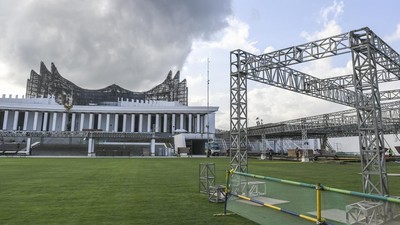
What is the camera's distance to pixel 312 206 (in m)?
6.61

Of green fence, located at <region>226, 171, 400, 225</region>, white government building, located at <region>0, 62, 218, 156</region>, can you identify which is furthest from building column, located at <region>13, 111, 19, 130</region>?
green fence, located at <region>226, 171, 400, 225</region>

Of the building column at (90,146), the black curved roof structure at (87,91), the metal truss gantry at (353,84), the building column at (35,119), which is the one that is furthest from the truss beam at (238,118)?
the black curved roof structure at (87,91)

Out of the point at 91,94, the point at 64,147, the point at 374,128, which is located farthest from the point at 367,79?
the point at 91,94

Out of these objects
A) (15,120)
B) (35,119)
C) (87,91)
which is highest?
(87,91)

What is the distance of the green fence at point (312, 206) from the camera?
6156 millimetres

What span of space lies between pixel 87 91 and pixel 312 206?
144 meters

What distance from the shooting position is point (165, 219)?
9195 mm

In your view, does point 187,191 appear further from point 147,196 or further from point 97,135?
point 97,135

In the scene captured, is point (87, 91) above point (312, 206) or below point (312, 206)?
above

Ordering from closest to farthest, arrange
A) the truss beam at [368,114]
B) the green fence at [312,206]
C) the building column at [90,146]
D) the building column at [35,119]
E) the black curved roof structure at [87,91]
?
1. the green fence at [312,206]
2. the truss beam at [368,114]
3. the building column at [90,146]
4. the building column at [35,119]
5. the black curved roof structure at [87,91]

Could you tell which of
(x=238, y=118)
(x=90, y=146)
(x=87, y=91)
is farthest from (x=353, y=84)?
(x=87, y=91)

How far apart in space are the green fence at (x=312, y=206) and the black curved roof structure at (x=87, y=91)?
132892 mm

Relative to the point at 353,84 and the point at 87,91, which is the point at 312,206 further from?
the point at 87,91

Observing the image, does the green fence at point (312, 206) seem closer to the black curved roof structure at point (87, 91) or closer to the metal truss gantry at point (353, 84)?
the metal truss gantry at point (353, 84)
